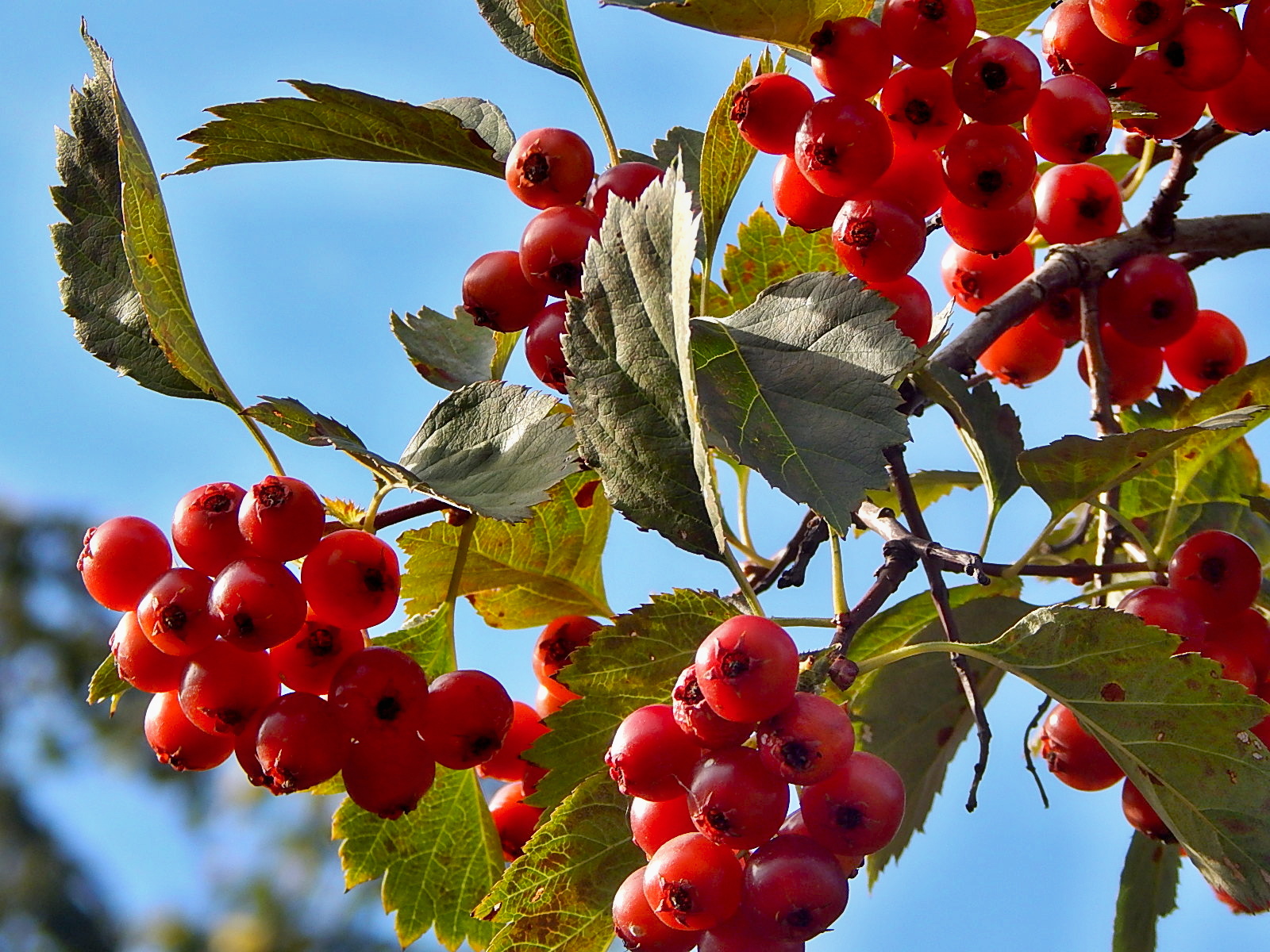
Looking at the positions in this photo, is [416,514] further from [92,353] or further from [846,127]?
[846,127]

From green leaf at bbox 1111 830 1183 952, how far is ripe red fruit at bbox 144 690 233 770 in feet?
4.30

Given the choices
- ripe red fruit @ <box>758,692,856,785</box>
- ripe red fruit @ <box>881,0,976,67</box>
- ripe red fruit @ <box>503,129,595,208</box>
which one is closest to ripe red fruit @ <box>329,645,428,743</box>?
ripe red fruit @ <box>758,692,856,785</box>

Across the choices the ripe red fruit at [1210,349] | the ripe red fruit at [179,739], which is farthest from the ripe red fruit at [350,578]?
the ripe red fruit at [1210,349]

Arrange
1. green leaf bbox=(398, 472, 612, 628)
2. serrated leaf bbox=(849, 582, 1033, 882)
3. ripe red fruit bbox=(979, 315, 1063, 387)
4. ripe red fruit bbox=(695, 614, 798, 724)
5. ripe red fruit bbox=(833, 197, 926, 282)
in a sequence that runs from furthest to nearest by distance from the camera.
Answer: ripe red fruit bbox=(979, 315, 1063, 387)
green leaf bbox=(398, 472, 612, 628)
serrated leaf bbox=(849, 582, 1033, 882)
ripe red fruit bbox=(833, 197, 926, 282)
ripe red fruit bbox=(695, 614, 798, 724)

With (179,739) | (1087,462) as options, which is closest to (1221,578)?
(1087,462)

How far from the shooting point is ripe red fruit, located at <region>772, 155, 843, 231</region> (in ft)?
4.82

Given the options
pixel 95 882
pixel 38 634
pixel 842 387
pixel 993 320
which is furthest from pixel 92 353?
pixel 95 882

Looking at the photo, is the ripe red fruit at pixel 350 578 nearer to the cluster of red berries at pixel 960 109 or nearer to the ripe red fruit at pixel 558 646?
the ripe red fruit at pixel 558 646

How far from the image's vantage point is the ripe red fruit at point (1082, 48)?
1531 mm

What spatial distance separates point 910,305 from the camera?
146cm

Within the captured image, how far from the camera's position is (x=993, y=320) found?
166cm

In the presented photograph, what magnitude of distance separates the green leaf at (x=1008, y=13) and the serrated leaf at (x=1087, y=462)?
24.6 inches

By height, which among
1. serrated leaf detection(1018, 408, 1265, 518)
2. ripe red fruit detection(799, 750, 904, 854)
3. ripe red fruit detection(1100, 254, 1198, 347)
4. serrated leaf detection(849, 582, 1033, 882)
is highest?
ripe red fruit detection(1100, 254, 1198, 347)

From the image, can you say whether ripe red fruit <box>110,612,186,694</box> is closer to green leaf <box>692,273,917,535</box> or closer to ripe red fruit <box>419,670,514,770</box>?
ripe red fruit <box>419,670,514,770</box>
